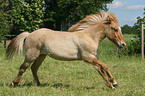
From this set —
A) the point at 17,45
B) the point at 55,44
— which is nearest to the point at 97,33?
the point at 55,44

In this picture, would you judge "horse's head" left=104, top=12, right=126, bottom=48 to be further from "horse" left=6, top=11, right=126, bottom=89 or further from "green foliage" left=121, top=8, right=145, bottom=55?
"green foliage" left=121, top=8, right=145, bottom=55

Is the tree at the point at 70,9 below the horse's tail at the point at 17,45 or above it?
above

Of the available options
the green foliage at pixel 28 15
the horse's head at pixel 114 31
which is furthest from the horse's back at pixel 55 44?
the green foliage at pixel 28 15

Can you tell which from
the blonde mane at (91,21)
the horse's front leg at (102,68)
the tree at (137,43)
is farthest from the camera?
the tree at (137,43)

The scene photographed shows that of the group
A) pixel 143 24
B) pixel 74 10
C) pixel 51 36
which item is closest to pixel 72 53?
pixel 51 36

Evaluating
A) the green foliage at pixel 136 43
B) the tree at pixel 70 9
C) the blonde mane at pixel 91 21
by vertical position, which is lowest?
the green foliage at pixel 136 43

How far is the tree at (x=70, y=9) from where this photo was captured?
31.6 m

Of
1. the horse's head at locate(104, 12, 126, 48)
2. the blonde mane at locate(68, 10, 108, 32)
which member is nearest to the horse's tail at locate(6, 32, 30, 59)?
the blonde mane at locate(68, 10, 108, 32)

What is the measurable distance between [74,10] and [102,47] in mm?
21483

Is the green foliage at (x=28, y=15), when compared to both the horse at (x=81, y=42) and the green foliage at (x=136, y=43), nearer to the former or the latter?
the green foliage at (x=136, y=43)

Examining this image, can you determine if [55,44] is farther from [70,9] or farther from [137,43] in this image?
[70,9]

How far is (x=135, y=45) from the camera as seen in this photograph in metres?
11.9

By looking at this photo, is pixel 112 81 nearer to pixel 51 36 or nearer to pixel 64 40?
pixel 64 40

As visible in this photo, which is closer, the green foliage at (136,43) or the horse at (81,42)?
the horse at (81,42)
